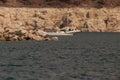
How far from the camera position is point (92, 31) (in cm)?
19438

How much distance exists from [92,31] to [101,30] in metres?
6.54

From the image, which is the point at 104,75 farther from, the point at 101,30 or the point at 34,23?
the point at 101,30

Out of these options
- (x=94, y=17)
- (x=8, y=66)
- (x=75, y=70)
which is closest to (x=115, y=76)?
(x=75, y=70)

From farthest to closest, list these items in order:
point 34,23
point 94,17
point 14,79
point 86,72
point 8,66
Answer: point 94,17 → point 34,23 → point 8,66 → point 86,72 → point 14,79

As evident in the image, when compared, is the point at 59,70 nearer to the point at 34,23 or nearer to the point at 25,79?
the point at 25,79

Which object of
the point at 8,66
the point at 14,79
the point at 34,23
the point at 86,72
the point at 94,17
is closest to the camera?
the point at 14,79

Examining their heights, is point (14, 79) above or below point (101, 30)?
above

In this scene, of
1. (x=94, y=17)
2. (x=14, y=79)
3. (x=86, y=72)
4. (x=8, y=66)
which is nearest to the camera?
(x=14, y=79)

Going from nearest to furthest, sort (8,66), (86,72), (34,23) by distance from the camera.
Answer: (86,72), (8,66), (34,23)

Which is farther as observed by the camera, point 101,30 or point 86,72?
point 101,30

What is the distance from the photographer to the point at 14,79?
139 ft

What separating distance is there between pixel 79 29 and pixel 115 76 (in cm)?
14986

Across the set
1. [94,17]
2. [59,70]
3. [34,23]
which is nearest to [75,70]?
[59,70]

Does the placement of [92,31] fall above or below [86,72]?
below
